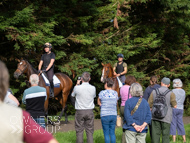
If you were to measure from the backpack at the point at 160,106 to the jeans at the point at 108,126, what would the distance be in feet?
3.04

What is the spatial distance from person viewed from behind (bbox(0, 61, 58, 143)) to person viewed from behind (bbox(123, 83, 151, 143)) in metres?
4.12

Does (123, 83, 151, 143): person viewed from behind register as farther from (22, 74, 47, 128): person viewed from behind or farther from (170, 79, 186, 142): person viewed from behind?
(170, 79, 186, 142): person viewed from behind

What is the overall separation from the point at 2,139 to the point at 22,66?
10091 mm

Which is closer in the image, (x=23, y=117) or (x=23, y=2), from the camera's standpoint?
(x=23, y=117)

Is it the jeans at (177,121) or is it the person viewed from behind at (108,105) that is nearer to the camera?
the person viewed from behind at (108,105)

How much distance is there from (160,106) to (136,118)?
51.2 inches

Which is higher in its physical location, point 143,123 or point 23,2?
point 23,2

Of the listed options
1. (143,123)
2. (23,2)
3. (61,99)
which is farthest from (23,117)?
(23,2)

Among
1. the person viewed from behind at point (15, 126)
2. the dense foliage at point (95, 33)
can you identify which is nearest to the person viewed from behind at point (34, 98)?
the person viewed from behind at point (15, 126)

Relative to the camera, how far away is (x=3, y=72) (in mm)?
2373

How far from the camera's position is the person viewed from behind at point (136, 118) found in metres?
6.51

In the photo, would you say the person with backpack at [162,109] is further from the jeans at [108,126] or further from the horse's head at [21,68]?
the horse's head at [21,68]

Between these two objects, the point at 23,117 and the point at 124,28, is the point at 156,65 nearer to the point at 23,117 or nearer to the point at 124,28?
the point at 124,28

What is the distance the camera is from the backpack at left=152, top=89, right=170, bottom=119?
765cm
